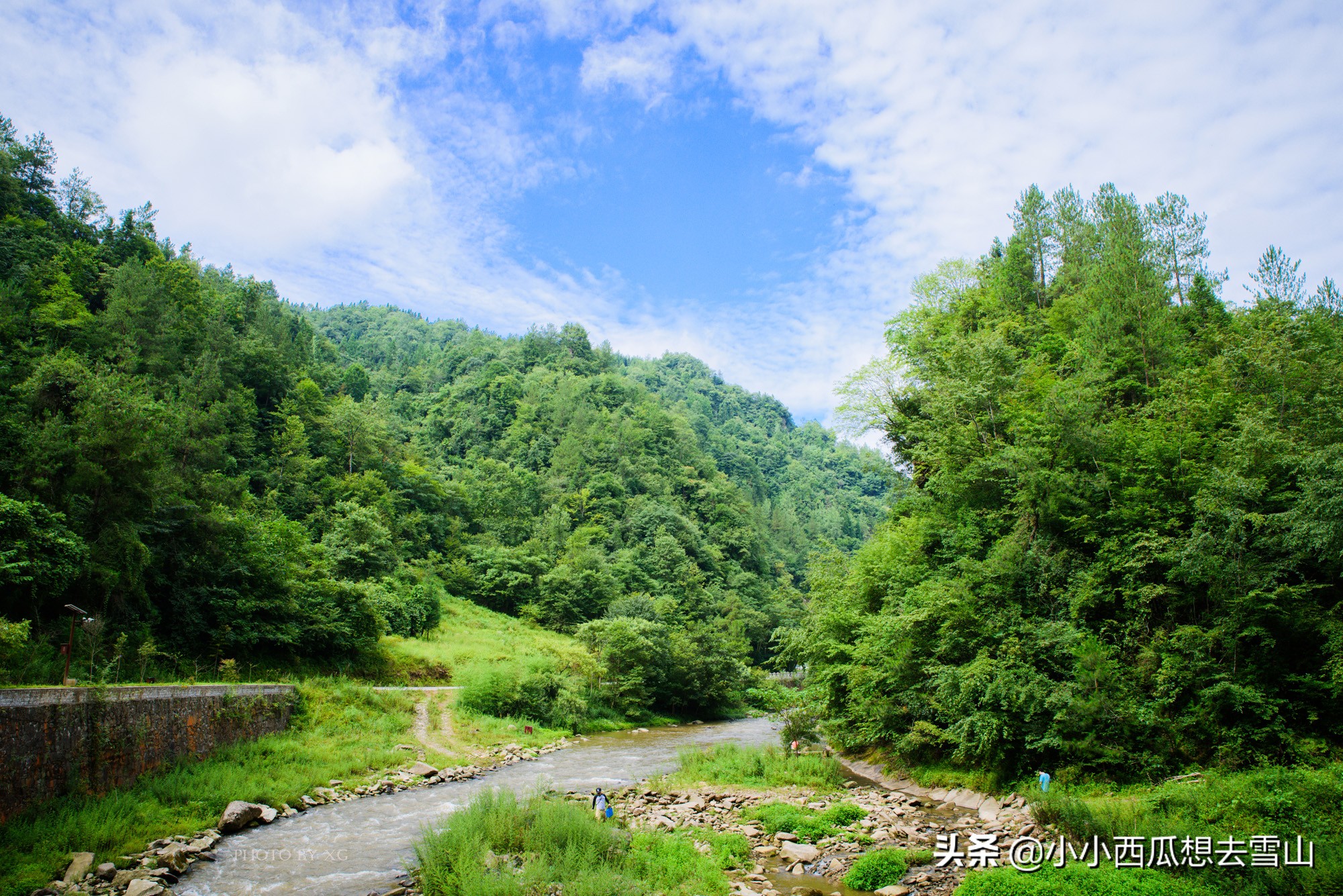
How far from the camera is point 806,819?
1641cm

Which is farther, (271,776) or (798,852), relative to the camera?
(271,776)

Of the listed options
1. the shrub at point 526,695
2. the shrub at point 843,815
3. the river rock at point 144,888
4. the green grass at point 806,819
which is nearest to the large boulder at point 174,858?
the river rock at point 144,888

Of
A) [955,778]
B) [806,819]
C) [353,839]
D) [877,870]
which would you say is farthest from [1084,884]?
[353,839]

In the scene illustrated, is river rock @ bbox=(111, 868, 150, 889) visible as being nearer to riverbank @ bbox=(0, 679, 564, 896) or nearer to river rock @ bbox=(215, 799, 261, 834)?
riverbank @ bbox=(0, 679, 564, 896)

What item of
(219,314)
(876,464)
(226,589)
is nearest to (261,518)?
(226,589)

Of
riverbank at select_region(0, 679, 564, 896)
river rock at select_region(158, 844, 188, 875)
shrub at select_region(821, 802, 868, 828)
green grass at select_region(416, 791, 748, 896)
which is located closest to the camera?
green grass at select_region(416, 791, 748, 896)

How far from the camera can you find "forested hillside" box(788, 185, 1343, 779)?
47.9 feet

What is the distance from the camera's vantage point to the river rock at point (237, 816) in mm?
15828

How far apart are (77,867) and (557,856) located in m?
8.90

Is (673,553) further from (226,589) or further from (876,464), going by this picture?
(226,589)

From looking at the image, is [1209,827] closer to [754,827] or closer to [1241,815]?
[1241,815]

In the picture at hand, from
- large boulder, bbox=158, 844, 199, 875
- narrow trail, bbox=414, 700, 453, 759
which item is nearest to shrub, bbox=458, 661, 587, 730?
narrow trail, bbox=414, 700, 453, 759

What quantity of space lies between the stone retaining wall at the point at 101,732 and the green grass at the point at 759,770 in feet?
47.9

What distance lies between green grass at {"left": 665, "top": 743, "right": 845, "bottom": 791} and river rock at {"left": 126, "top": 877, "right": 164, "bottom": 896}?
47.4 ft
